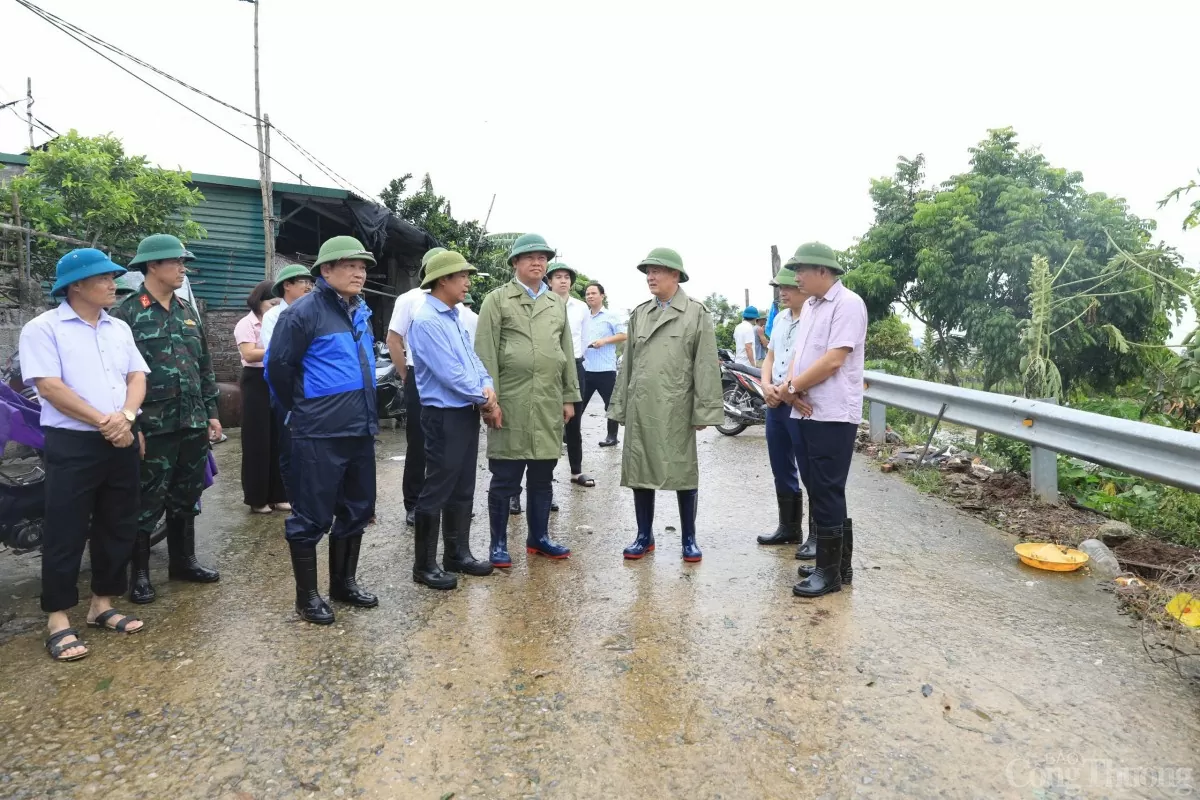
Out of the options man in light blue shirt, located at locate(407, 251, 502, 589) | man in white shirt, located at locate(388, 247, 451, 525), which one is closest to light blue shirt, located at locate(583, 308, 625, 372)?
man in white shirt, located at locate(388, 247, 451, 525)

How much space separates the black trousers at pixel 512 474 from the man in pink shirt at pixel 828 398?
151cm

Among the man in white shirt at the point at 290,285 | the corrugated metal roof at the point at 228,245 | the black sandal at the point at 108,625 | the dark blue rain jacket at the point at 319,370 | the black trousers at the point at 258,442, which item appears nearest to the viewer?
the black sandal at the point at 108,625

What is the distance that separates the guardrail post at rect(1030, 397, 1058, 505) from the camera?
5.61 meters

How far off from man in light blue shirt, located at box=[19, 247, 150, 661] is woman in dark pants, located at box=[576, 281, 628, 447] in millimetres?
4156

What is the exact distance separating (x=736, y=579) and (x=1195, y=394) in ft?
15.5

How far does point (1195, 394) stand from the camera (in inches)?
256

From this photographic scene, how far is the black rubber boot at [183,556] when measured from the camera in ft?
14.4

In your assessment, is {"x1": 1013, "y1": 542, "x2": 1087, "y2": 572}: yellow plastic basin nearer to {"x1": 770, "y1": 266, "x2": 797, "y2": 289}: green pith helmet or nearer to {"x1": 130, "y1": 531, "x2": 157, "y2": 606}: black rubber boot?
{"x1": 770, "y1": 266, "x2": 797, "y2": 289}: green pith helmet

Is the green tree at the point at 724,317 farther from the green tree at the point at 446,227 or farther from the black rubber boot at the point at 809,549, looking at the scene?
the black rubber boot at the point at 809,549

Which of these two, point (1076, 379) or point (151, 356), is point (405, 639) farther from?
point (1076, 379)

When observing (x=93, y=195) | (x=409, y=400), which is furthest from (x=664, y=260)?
(x=93, y=195)

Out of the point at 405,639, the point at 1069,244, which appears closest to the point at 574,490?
the point at 405,639

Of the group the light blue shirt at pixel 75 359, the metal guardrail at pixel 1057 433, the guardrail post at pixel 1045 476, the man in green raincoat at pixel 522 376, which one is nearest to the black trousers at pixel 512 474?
the man in green raincoat at pixel 522 376

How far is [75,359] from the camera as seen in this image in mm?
3465
